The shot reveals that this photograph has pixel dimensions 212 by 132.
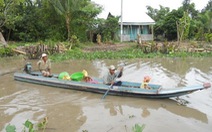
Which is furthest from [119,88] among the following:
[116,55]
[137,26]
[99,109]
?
[137,26]

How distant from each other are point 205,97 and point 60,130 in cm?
486

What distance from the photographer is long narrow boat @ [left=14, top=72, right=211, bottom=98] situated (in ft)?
25.1

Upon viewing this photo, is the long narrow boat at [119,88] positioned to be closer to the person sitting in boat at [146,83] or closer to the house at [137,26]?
the person sitting in boat at [146,83]

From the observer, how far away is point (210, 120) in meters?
6.81

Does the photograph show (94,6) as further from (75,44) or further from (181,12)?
(181,12)

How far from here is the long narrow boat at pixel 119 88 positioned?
7.64 m

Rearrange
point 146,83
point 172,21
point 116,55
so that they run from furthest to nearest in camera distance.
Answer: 1. point 172,21
2. point 116,55
3. point 146,83

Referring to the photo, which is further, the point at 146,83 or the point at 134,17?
the point at 134,17

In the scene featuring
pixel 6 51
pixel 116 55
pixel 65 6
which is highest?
pixel 65 6

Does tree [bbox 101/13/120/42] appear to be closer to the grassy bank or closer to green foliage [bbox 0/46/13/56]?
the grassy bank

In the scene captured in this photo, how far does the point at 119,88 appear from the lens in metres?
8.41

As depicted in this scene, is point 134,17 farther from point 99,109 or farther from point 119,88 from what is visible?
point 99,109

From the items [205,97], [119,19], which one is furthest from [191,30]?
[205,97]

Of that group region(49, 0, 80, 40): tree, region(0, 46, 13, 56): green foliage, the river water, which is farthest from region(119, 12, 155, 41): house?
the river water
